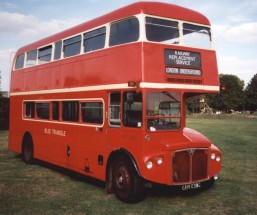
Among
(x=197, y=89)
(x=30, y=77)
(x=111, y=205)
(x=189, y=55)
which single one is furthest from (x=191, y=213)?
(x=30, y=77)

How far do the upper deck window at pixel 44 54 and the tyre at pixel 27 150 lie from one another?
9.86 ft

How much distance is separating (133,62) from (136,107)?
996 mm

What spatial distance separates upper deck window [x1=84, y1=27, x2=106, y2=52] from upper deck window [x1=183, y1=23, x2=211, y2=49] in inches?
82.5

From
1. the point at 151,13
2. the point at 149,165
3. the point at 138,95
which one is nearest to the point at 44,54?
the point at 151,13

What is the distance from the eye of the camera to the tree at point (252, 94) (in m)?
96.2

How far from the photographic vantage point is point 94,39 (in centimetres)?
1002

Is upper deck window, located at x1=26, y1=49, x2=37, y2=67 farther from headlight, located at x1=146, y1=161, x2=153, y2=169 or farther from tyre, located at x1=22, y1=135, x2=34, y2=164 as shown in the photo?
headlight, located at x1=146, y1=161, x2=153, y2=169

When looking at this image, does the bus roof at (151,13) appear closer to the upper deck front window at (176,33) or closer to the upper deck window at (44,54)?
the upper deck front window at (176,33)

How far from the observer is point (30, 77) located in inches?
541

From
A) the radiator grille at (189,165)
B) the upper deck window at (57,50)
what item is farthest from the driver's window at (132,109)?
the upper deck window at (57,50)

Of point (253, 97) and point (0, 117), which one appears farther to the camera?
point (253, 97)

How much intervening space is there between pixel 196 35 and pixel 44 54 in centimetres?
592

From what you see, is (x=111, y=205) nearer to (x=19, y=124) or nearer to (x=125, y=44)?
(x=125, y=44)

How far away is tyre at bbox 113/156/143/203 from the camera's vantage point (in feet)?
26.2
